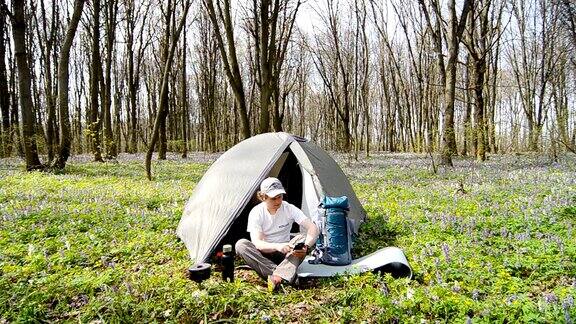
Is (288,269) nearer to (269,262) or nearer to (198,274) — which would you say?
(269,262)

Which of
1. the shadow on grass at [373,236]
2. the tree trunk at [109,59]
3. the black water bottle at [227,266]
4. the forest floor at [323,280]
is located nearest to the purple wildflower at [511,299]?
the forest floor at [323,280]

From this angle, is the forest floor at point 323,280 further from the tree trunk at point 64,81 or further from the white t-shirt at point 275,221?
the tree trunk at point 64,81

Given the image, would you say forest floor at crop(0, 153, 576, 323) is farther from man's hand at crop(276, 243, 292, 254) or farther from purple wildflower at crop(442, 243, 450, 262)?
man's hand at crop(276, 243, 292, 254)

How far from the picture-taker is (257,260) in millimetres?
5004

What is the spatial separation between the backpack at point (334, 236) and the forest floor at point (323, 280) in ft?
2.01

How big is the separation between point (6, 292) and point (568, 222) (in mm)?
7455

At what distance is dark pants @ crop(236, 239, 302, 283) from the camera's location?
4.77 metres

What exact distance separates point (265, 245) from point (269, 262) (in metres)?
0.23

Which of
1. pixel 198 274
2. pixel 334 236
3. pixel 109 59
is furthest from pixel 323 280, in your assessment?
pixel 109 59

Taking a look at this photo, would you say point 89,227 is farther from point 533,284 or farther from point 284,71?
point 284,71

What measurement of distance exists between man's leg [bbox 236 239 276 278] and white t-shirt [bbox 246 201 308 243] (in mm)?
366

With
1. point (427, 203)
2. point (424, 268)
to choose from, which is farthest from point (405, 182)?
point (424, 268)

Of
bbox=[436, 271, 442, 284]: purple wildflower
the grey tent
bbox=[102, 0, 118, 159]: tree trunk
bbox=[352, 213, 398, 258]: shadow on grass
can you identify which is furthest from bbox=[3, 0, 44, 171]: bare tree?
bbox=[436, 271, 442, 284]: purple wildflower

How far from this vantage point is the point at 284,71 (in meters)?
41.0
